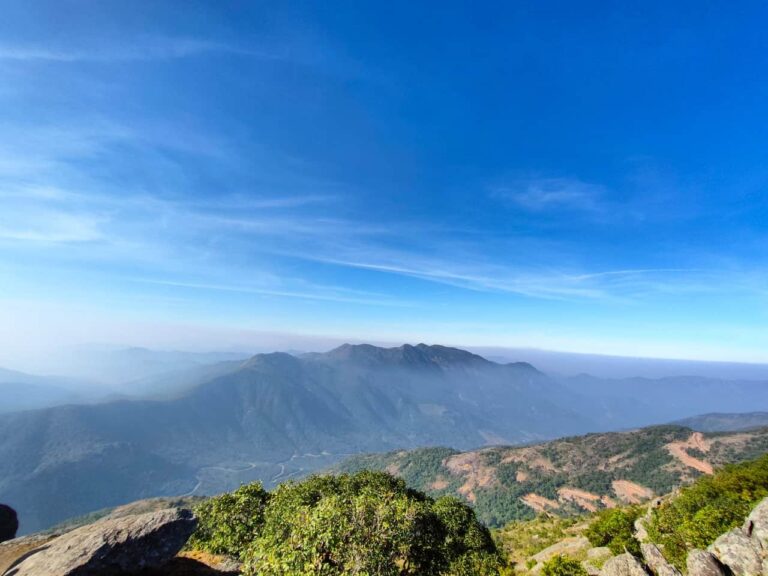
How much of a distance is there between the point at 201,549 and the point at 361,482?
986 inches

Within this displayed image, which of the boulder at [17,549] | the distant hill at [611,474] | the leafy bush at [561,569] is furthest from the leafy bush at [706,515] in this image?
the distant hill at [611,474]

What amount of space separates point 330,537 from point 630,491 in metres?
194

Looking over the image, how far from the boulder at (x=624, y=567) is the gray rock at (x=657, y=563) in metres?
0.90

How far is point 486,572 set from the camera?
105 ft

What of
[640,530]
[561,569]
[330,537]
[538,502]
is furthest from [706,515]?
[538,502]

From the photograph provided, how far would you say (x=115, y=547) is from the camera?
1842cm

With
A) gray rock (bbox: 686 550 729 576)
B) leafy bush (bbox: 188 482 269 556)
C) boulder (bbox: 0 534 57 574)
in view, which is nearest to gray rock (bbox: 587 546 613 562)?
gray rock (bbox: 686 550 729 576)

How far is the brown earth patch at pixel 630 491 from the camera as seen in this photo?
147375 millimetres

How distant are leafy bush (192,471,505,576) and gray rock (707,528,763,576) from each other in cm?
1758

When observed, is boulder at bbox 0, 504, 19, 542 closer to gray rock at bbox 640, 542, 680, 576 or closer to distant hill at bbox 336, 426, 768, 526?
gray rock at bbox 640, 542, 680, 576

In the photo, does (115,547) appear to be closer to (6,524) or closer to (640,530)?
(6,524)

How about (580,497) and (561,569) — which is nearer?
(561,569)

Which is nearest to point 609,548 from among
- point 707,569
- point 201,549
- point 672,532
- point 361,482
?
point 672,532

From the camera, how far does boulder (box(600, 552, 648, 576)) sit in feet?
74.0
